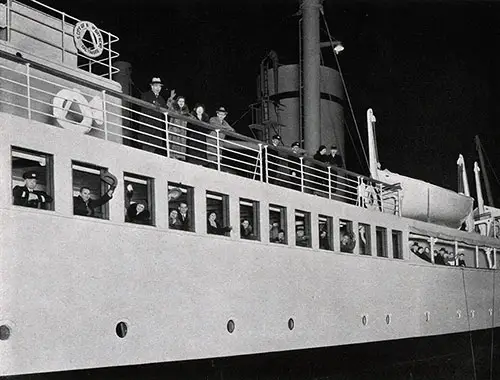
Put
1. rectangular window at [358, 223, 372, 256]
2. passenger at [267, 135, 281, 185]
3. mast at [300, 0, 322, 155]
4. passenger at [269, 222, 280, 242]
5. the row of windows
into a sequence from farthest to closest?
mast at [300, 0, 322, 155], rectangular window at [358, 223, 372, 256], passenger at [267, 135, 281, 185], passenger at [269, 222, 280, 242], the row of windows

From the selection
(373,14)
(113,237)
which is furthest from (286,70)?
(113,237)

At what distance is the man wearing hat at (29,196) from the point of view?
22.7 ft

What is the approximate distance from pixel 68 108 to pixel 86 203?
1442 millimetres

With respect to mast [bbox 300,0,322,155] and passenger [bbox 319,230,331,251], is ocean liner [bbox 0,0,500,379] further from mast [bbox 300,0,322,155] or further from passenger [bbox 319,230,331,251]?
mast [bbox 300,0,322,155]

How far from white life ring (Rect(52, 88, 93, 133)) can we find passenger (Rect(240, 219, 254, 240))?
9.49 ft

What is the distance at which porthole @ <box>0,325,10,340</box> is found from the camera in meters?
6.40

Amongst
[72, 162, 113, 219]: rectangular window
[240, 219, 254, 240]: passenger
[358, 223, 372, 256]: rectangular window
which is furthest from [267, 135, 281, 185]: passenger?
[72, 162, 113, 219]: rectangular window

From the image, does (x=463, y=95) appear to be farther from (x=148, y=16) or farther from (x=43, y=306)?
(x=43, y=306)

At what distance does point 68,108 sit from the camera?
27.7 ft

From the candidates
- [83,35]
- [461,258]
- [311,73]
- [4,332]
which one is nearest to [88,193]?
[4,332]

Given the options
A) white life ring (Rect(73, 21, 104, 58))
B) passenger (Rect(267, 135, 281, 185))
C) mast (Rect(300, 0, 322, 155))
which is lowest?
passenger (Rect(267, 135, 281, 185))

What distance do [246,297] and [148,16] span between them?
38.3 feet

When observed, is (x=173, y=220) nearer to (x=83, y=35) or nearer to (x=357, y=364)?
(x=83, y=35)

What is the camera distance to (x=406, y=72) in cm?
2241
